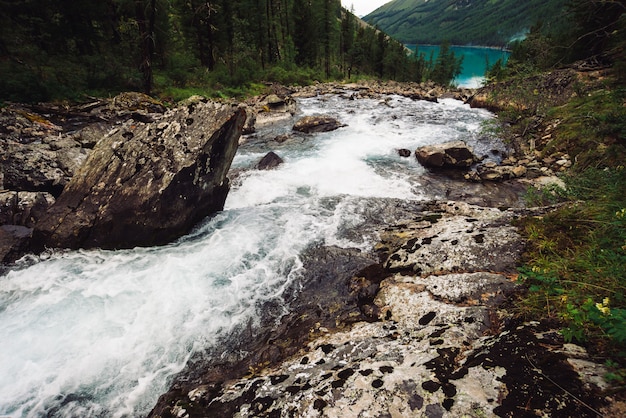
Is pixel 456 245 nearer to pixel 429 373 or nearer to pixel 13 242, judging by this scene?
pixel 429 373

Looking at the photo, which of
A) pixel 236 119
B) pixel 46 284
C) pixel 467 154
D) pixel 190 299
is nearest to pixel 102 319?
pixel 190 299

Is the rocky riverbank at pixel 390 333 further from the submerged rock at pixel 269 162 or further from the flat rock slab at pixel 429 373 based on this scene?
the submerged rock at pixel 269 162

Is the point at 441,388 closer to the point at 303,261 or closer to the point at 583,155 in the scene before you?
the point at 303,261

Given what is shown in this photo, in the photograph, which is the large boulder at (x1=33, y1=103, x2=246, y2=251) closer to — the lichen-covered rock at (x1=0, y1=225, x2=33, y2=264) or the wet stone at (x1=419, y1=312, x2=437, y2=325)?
the lichen-covered rock at (x1=0, y1=225, x2=33, y2=264)

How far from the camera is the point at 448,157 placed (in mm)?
13680

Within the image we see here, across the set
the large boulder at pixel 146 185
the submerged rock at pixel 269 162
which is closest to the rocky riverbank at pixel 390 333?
the large boulder at pixel 146 185

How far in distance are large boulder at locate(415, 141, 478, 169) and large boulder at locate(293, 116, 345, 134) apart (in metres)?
7.99

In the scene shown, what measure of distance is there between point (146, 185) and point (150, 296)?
135 inches

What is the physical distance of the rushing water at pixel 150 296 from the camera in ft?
15.3

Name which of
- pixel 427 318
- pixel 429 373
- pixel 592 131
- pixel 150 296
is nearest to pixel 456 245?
pixel 427 318

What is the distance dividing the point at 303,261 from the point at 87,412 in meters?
4.85

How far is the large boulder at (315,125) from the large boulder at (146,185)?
34.2 feet

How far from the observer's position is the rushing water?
4648 mm

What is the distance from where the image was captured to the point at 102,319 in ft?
19.0
